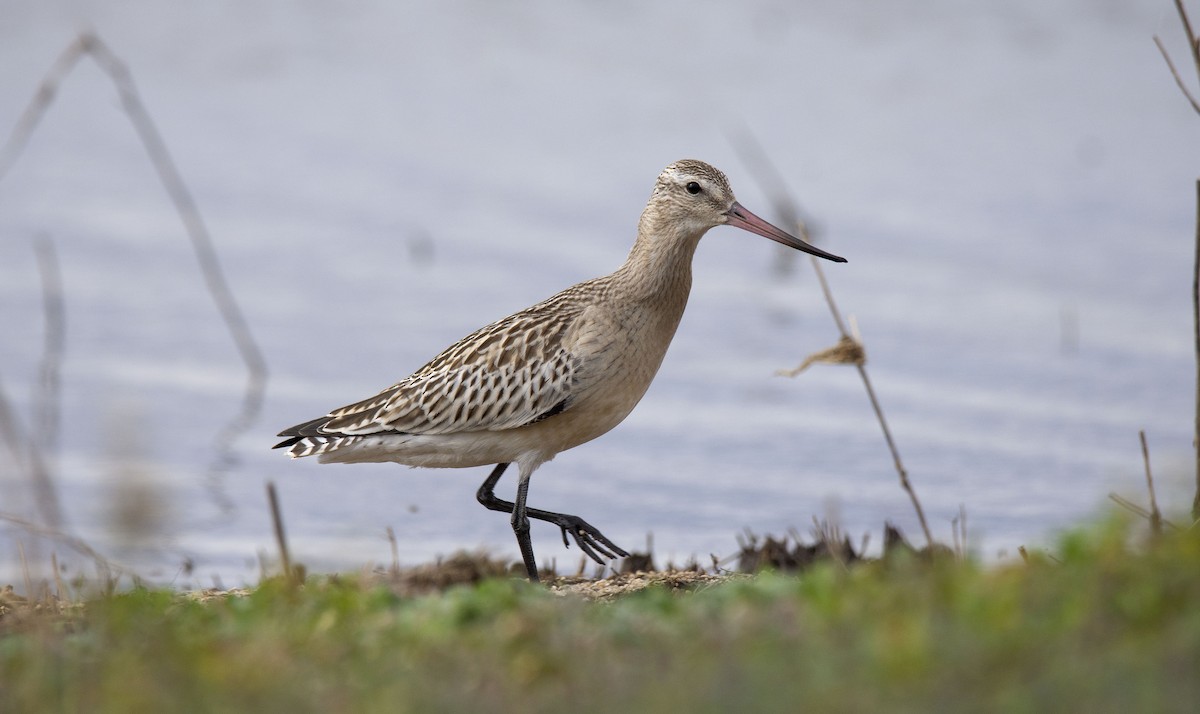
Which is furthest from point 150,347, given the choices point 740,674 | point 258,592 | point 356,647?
point 740,674

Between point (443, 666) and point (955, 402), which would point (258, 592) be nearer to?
point (443, 666)

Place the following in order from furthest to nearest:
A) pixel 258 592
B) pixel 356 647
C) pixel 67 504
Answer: pixel 67 504, pixel 258 592, pixel 356 647

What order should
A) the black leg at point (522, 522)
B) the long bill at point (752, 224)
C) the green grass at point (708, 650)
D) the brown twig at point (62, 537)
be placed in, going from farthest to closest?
the long bill at point (752, 224) → the black leg at point (522, 522) → the brown twig at point (62, 537) → the green grass at point (708, 650)

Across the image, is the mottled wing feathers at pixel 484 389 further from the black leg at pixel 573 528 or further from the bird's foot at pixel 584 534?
the bird's foot at pixel 584 534

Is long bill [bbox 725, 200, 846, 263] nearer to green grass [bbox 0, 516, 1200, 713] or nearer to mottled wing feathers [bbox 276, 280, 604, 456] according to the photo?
mottled wing feathers [bbox 276, 280, 604, 456]

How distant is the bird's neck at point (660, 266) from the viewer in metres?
8.08

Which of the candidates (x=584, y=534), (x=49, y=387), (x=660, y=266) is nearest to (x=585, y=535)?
(x=584, y=534)

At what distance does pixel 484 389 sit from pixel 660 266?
3.41 feet

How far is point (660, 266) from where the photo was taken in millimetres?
8125

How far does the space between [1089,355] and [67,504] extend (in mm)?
6780

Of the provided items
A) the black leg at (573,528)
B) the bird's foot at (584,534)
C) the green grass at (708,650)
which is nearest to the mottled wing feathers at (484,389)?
the black leg at (573,528)

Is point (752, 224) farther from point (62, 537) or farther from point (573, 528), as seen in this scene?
point (62, 537)

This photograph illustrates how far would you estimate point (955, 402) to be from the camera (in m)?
11.1

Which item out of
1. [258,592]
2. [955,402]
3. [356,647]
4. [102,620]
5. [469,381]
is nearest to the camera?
[356,647]
